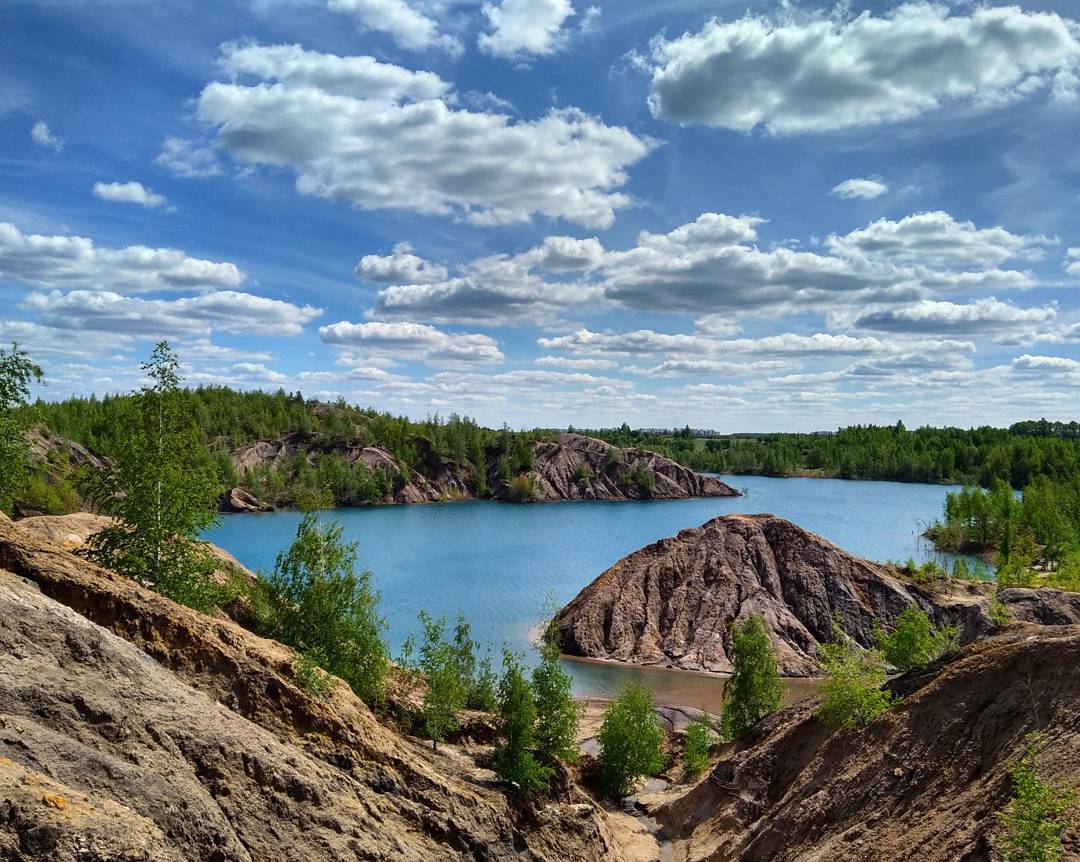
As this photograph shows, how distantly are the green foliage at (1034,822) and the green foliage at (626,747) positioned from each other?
1972cm

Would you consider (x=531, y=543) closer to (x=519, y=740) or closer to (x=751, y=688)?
(x=751, y=688)

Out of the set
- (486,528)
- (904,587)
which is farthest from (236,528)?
(904,587)

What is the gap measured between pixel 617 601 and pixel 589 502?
11127 centimetres

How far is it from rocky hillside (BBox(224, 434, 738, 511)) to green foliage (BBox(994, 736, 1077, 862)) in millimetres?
152970

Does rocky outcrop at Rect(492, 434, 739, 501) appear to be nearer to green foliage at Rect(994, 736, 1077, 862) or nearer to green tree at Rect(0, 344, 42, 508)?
green tree at Rect(0, 344, 42, 508)

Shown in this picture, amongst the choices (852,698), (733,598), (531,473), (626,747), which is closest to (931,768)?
(852,698)

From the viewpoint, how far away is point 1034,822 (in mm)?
13703

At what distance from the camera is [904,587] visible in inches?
2384

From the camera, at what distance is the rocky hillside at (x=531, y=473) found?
16888 cm

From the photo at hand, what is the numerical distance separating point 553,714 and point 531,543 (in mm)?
78833

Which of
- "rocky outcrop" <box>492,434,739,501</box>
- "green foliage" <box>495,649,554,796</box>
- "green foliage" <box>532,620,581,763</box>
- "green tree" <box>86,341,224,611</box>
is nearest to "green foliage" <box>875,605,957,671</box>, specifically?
"green foliage" <box>532,620,581,763</box>

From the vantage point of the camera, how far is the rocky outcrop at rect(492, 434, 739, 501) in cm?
17562

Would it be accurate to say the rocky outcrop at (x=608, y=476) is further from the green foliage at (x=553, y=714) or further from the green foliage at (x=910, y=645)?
the green foliage at (x=553, y=714)

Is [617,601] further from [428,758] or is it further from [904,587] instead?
[428,758]
